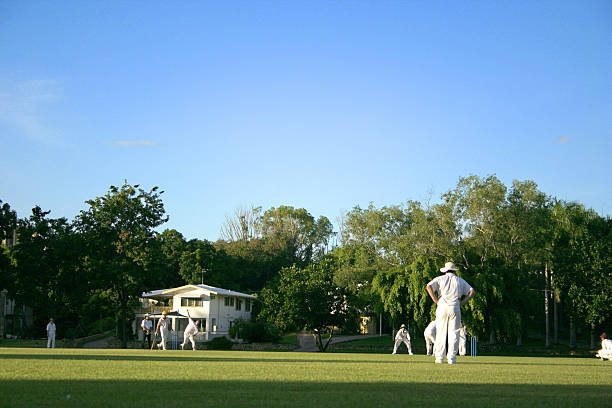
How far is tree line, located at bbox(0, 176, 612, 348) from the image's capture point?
152 feet

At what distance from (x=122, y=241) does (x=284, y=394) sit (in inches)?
1787

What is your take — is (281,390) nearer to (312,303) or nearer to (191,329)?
(191,329)

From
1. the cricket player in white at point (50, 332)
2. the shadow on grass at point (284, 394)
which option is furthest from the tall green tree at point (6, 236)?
the shadow on grass at point (284, 394)

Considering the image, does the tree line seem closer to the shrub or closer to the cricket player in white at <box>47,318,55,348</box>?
the shrub

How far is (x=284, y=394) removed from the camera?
7250 mm

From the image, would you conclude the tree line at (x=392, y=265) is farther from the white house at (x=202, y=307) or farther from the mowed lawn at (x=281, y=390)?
the mowed lawn at (x=281, y=390)

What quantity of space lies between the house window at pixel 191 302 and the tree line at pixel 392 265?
10.1 meters

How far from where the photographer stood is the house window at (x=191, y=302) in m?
64.8

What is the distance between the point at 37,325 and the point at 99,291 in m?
14.3

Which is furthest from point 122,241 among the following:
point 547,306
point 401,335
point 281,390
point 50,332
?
point 281,390

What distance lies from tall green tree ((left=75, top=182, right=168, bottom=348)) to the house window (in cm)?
1305

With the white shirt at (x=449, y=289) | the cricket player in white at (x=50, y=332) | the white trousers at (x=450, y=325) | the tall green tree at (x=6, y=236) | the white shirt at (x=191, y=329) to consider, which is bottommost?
the cricket player in white at (x=50, y=332)

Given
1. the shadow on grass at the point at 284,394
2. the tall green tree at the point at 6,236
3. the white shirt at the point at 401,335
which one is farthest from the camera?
the tall green tree at the point at 6,236

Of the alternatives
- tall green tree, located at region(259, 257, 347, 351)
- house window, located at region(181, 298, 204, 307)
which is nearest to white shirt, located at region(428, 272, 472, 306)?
tall green tree, located at region(259, 257, 347, 351)
